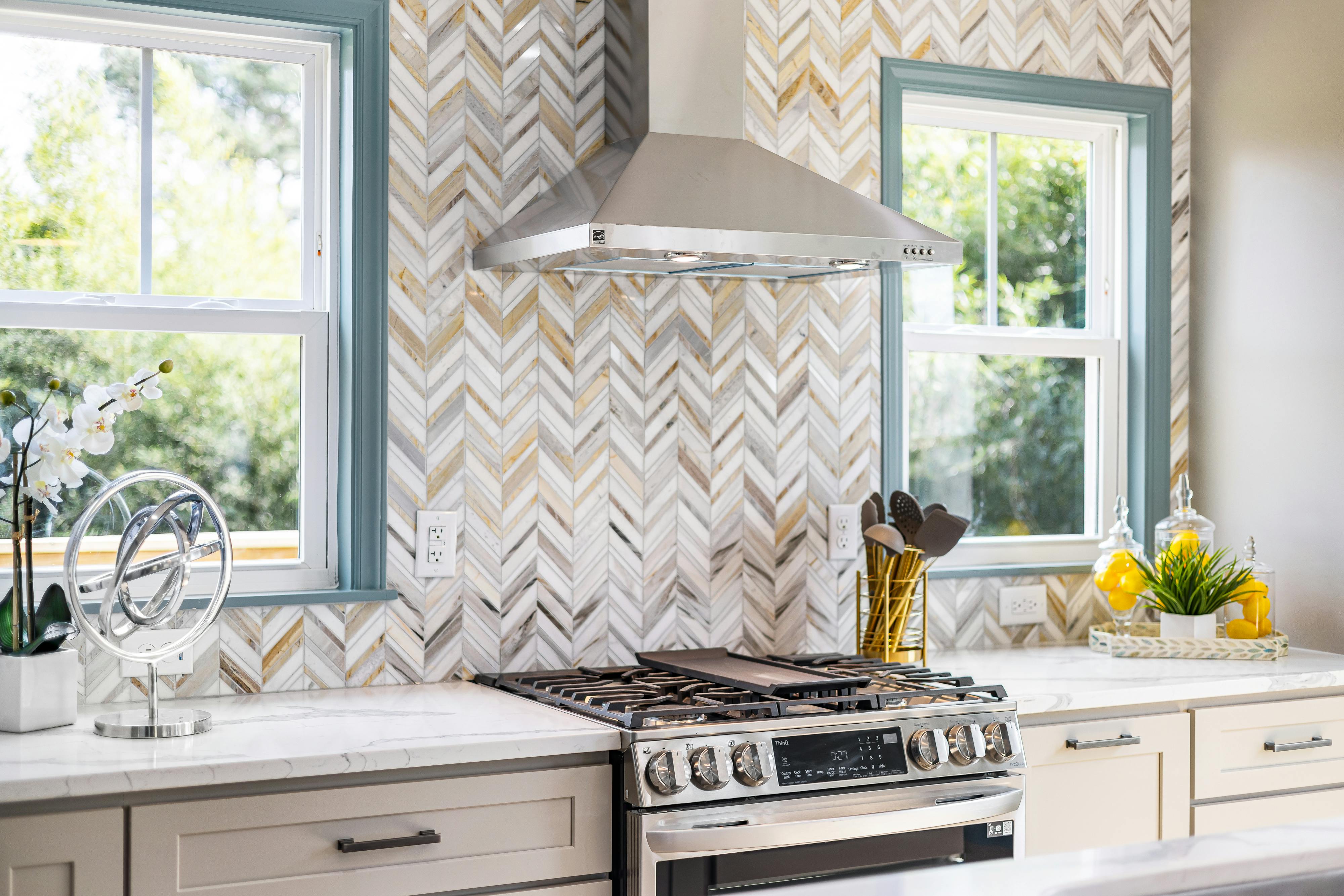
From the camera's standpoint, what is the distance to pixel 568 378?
8.72 feet

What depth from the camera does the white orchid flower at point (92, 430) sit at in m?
2.05

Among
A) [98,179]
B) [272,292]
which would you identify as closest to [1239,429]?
[272,292]

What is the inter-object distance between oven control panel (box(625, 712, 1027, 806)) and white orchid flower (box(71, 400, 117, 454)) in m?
0.99

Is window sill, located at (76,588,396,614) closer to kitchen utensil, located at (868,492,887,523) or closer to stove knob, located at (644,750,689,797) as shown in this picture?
stove knob, located at (644,750,689,797)

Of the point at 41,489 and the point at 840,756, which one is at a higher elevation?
the point at 41,489

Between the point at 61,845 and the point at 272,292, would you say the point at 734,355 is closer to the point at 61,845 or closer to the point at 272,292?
the point at 272,292

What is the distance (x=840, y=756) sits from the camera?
2.08 meters

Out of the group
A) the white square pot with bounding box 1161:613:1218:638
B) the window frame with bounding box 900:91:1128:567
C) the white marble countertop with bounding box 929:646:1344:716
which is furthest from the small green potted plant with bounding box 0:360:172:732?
the white square pot with bounding box 1161:613:1218:638

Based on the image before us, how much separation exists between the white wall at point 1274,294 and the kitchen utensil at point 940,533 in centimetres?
95

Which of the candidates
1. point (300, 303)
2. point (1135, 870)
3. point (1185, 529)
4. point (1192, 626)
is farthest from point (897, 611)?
point (1135, 870)

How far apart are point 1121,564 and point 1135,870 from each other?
2186 millimetres

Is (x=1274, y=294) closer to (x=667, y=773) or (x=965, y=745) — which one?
(x=965, y=745)

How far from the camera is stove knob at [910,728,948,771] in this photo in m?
2.14

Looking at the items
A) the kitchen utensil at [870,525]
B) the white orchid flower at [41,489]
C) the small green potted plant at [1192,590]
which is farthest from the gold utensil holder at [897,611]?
the white orchid flower at [41,489]
